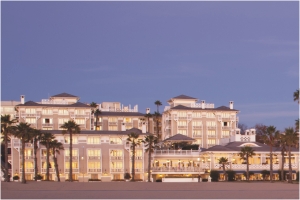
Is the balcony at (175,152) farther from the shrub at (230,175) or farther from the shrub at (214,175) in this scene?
the shrub at (230,175)

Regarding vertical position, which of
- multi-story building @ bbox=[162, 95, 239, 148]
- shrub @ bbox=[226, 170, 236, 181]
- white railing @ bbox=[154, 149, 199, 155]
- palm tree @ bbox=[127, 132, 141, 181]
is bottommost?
shrub @ bbox=[226, 170, 236, 181]

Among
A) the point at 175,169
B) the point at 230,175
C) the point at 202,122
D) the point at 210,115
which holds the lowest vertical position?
the point at 230,175

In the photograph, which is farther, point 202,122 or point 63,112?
Result: point 202,122

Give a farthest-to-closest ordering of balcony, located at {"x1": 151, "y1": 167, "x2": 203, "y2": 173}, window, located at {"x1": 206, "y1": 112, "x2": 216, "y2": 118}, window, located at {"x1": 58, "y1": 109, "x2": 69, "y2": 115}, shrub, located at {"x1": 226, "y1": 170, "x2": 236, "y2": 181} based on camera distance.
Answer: window, located at {"x1": 206, "y1": 112, "x2": 216, "y2": 118} → window, located at {"x1": 58, "y1": 109, "x2": 69, "y2": 115} → balcony, located at {"x1": 151, "y1": 167, "x2": 203, "y2": 173} → shrub, located at {"x1": 226, "y1": 170, "x2": 236, "y2": 181}

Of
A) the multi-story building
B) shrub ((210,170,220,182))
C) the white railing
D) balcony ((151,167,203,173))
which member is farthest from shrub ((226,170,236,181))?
the multi-story building

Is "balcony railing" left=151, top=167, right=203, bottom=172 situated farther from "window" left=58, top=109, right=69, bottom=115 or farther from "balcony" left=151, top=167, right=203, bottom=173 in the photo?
"window" left=58, top=109, right=69, bottom=115

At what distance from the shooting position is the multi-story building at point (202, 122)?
137m

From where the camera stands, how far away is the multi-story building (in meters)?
137

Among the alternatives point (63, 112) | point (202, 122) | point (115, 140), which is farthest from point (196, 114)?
point (115, 140)

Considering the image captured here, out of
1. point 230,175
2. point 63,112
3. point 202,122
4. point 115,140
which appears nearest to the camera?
point 230,175

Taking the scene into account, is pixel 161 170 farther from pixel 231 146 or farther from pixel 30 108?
pixel 30 108

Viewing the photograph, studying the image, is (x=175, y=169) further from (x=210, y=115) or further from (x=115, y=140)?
(x=210, y=115)

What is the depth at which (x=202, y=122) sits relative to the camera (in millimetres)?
138125

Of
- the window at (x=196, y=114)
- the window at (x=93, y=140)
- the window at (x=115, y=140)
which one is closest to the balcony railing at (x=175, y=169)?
the window at (x=115, y=140)
